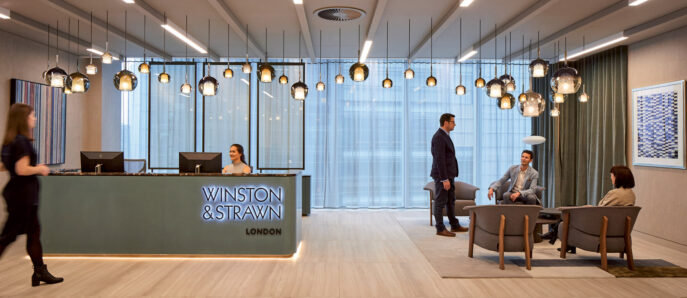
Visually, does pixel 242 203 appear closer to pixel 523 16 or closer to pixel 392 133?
pixel 523 16

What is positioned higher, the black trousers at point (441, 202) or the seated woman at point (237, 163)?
the seated woman at point (237, 163)

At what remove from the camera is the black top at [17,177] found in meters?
3.76

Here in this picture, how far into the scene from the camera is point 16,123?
12.6ft

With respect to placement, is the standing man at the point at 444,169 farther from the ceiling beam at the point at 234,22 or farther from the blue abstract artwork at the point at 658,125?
the ceiling beam at the point at 234,22

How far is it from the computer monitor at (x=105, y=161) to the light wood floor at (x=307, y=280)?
1.16 metres

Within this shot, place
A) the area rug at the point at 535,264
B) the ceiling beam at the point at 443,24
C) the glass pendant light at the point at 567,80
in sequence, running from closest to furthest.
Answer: the glass pendant light at the point at 567,80, the area rug at the point at 535,264, the ceiling beam at the point at 443,24

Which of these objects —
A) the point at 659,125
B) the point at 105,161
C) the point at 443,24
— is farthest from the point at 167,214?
the point at 659,125

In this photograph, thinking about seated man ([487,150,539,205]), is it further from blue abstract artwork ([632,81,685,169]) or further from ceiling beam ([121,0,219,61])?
ceiling beam ([121,0,219,61])

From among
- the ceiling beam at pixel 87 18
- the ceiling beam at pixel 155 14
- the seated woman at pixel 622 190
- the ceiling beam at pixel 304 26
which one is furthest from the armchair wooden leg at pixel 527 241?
the ceiling beam at pixel 87 18

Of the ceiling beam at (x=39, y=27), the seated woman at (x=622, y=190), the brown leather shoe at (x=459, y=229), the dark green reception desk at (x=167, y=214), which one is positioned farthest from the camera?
the brown leather shoe at (x=459, y=229)

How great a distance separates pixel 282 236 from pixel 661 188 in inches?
231

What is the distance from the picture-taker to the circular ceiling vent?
5996 millimetres

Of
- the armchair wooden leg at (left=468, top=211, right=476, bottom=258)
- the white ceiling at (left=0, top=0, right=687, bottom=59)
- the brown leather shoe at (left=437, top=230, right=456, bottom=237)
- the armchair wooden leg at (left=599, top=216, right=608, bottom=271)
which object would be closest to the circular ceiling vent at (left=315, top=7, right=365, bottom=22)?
the white ceiling at (left=0, top=0, right=687, bottom=59)

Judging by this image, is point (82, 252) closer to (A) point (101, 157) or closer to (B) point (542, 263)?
(A) point (101, 157)
